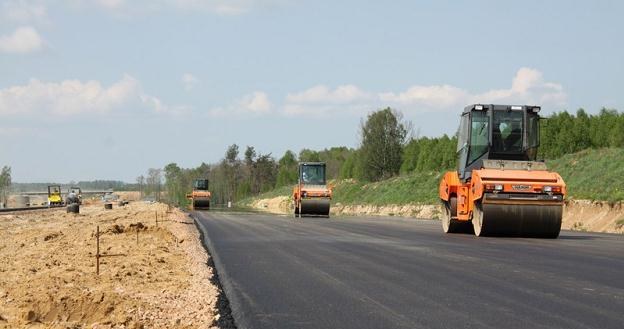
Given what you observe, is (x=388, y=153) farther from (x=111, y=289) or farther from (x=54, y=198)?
(x=111, y=289)

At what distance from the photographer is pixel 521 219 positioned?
19.8 metres

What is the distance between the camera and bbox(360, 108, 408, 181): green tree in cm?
8000

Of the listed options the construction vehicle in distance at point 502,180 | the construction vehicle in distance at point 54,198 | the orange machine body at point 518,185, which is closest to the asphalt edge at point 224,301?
the orange machine body at point 518,185

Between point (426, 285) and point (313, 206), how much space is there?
31174 mm

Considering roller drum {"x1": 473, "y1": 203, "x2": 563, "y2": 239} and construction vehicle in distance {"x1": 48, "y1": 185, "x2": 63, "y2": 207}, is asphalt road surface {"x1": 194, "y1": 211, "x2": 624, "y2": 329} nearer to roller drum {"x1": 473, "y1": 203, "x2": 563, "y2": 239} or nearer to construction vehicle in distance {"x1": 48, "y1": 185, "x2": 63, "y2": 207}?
roller drum {"x1": 473, "y1": 203, "x2": 563, "y2": 239}

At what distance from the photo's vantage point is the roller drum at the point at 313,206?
136ft

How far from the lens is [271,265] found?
1369 cm

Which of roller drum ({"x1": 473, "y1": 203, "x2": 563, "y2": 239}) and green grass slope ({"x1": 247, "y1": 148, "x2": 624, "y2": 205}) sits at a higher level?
green grass slope ({"x1": 247, "y1": 148, "x2": 624, "y2": 205})

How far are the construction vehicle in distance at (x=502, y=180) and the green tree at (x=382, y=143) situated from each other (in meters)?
56.6

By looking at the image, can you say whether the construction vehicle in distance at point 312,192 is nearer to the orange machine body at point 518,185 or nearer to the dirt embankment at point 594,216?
the dirt embankment at point 594,216

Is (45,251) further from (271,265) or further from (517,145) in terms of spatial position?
(517,145)

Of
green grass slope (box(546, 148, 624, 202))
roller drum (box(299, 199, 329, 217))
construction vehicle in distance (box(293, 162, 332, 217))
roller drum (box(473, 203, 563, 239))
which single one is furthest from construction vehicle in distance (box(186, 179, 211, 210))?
roller drum (box(473, 203, 563, 239))

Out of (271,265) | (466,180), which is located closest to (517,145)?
(466,180)

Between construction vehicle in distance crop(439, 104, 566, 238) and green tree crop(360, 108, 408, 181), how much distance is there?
56.6 meters
